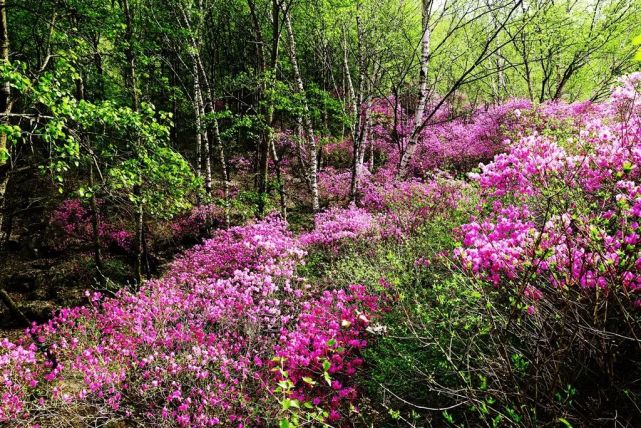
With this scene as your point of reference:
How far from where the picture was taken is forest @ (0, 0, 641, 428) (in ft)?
9.05

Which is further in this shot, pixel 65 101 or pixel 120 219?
pixel 120 219

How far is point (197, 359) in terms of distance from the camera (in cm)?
475

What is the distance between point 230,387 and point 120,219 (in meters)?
11.9

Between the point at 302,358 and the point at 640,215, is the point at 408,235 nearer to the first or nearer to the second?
the point at 302,358

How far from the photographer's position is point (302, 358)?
4441 millimetres

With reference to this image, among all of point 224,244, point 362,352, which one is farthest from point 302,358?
point 224,244

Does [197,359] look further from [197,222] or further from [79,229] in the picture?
[79,229]

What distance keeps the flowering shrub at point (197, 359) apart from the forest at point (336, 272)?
0.05 m

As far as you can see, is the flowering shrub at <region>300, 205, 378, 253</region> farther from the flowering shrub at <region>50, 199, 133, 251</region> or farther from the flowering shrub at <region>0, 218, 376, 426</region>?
the flowering shrub at <region>50, 199, 133, 251</region>

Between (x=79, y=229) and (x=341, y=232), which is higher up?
(x=341, y=232)

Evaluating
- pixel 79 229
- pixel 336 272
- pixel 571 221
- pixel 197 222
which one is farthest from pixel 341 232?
pixel 79 229

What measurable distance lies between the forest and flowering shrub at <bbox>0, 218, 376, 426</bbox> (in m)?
0.05

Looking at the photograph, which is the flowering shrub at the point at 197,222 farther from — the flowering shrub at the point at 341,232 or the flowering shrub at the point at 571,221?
the flowering shrub at the point at 571,221

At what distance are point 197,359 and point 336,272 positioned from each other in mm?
2973
